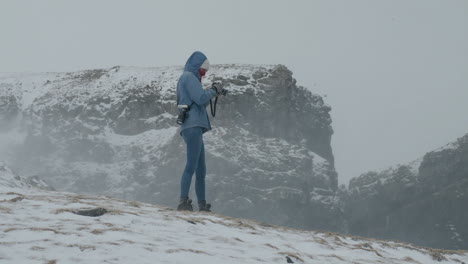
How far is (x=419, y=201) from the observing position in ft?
459

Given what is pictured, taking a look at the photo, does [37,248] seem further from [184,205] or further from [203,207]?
[203,207]

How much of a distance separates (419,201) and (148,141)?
220ft

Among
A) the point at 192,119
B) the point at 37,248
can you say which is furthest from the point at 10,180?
the point at 37,248

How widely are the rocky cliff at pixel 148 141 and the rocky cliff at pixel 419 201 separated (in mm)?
23236

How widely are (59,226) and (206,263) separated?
70.5 inches

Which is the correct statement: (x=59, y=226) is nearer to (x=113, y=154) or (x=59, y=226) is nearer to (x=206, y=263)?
(x=206, y=263)

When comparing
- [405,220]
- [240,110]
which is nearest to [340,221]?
[405,220]

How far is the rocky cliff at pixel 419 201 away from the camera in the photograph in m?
134

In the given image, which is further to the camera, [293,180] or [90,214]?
[293,180]

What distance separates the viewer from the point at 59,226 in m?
5.98

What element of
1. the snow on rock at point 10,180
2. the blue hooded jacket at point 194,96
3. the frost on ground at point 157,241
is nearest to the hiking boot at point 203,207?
the blue hooded jacket at point 194,96

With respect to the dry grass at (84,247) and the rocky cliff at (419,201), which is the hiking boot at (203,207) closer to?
the dry grass at (84,247)

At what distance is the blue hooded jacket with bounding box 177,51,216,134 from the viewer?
10.2 m

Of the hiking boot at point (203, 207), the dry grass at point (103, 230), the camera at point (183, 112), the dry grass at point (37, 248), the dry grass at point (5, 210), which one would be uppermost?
the camera at point (183, 112)
